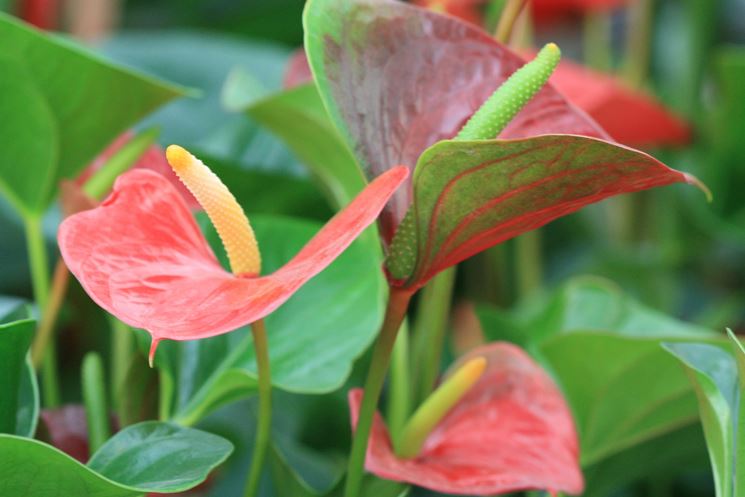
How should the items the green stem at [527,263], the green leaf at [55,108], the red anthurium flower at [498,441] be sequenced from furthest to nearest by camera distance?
the green stem at [527,263] < the green leaf at [55,108] < the red anthurium flower at [498,441]

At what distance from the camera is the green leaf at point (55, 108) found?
549 mm

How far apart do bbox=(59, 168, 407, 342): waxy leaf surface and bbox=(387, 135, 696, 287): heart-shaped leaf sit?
0.06 feet

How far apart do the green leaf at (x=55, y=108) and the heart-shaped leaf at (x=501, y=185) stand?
0.25 metres

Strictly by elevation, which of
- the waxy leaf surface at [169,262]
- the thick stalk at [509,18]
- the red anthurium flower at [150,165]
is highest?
the thick stalk at [509,18]

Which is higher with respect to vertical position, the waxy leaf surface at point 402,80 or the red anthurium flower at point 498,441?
the waxy leaf surface at point 402,80

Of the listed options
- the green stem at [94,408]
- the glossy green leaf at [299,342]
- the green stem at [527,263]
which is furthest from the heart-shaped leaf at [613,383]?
the green stem at [527,263]

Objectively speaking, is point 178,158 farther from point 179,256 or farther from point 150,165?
point 150,165

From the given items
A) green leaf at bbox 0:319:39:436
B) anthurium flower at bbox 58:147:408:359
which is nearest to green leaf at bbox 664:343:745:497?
anthurium flower at bbox 58:147:408:359

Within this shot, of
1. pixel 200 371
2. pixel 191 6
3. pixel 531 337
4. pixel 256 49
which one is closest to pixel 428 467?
pixel 200 371

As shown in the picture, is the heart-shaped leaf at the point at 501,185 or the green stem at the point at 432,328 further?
the green stem at the point at 432,328

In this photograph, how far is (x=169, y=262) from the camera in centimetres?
38

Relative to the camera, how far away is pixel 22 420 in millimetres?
441

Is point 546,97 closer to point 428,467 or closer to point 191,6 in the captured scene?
point 428,467

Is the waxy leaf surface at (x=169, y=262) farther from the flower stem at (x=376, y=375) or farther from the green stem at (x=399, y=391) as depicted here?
the green stem at (x=399, y=391)
